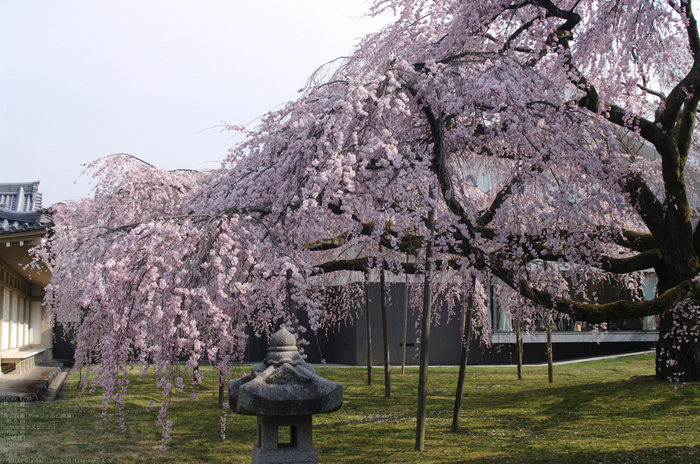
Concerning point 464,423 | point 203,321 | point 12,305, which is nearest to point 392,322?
point 464,423

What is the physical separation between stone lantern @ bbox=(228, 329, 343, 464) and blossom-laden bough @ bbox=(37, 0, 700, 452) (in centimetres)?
36

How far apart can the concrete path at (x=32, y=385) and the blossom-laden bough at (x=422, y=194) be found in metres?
2.36

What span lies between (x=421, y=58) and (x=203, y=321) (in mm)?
4192

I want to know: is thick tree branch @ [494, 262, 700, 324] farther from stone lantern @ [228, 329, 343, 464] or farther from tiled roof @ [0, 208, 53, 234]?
tiled roof @ [0, 208, 53, 234]

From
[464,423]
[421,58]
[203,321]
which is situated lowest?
[464,423]

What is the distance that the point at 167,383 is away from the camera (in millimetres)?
3688

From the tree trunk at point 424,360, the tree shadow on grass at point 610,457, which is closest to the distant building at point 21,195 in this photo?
the tree trunk at point 424,360

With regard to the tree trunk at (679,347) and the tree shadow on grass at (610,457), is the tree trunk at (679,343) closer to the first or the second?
the tree trunk at (679,347)

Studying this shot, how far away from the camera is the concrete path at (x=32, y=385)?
9.17 metres

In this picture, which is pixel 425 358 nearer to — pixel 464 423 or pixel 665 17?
pixel 464 423

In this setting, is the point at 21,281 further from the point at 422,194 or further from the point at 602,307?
the point at 602,307

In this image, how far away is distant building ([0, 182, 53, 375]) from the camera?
28.7ft

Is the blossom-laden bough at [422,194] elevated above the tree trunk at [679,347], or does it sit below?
above

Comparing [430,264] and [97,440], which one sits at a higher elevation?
[430,264]
